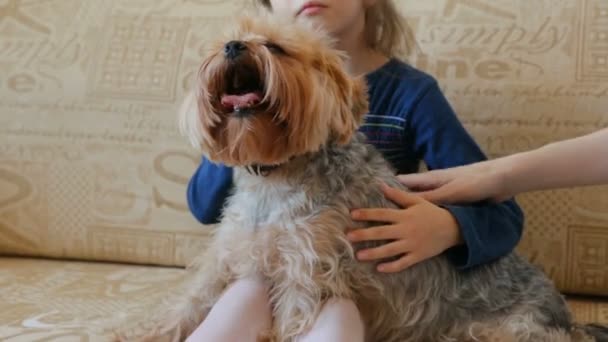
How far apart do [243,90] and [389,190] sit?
0.29m

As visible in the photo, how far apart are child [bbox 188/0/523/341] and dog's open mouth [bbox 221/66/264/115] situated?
0.79 feet

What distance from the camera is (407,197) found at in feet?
4.11

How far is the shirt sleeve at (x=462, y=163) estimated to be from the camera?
1268 millimetres

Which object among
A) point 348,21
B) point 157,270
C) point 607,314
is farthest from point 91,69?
point 607,314

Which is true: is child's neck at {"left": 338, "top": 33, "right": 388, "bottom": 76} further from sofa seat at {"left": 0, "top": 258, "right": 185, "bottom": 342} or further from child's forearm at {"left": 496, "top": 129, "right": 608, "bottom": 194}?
sofa seat at {"left": 0, "top": 258, "right": 185, "bottom": 342}

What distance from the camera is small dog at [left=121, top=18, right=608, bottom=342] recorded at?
1126mm

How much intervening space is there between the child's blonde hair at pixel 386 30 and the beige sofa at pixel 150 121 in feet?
0.14

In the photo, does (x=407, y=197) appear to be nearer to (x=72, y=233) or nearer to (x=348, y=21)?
(x=348, y=21)

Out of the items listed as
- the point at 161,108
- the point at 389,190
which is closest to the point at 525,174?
the point at 389,190

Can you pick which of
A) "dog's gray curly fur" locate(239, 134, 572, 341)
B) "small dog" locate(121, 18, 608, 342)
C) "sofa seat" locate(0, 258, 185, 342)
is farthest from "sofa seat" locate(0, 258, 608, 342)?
"dog's gray curly fur" locate(239, 134, 572, 341)

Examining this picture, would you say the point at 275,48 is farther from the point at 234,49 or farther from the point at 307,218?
the point at 307,218

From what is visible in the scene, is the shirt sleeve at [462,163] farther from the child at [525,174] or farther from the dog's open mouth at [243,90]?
the dog's open mouth at [243,90]

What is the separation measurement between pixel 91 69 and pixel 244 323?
85cm

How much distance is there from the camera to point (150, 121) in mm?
1682
